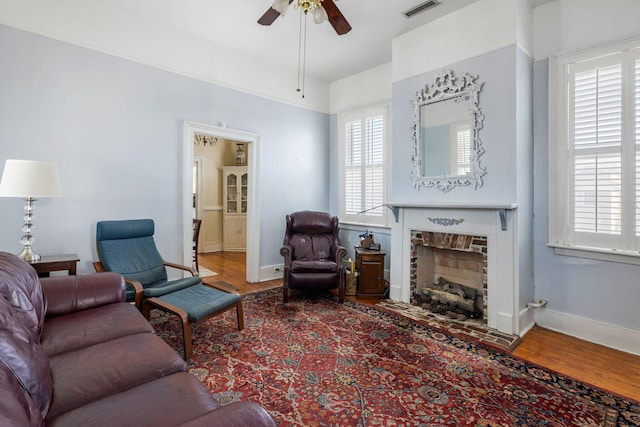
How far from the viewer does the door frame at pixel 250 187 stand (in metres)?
3.87

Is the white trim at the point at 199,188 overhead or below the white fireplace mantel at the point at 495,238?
overhead

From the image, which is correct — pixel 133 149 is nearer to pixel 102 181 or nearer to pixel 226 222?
pixel 102 181

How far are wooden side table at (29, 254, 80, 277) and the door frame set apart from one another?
1.21 metres

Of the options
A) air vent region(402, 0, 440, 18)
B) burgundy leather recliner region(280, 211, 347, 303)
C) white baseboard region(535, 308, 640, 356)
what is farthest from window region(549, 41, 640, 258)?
burgundy leather recliner region(280, 211, 347, 303)

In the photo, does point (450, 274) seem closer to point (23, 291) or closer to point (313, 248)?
point (313, 248)

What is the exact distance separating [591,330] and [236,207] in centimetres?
655

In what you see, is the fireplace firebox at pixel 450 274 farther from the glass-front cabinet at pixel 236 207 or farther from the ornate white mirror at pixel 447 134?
the glass-front cabinet at pixel 236 207

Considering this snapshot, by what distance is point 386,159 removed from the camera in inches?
178

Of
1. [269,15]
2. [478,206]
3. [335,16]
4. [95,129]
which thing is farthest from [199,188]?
[478,206]

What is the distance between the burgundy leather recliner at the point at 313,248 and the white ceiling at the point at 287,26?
2.29m

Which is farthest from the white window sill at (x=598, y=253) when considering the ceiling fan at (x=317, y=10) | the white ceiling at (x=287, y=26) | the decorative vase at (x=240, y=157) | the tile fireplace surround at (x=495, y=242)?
the decorative vase at (x=240, y=157)

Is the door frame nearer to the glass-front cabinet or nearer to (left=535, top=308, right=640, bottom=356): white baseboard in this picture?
the glass-front cabinet

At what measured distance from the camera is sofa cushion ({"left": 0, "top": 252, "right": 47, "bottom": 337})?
4.88 ft

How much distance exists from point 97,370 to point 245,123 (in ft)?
11.9
